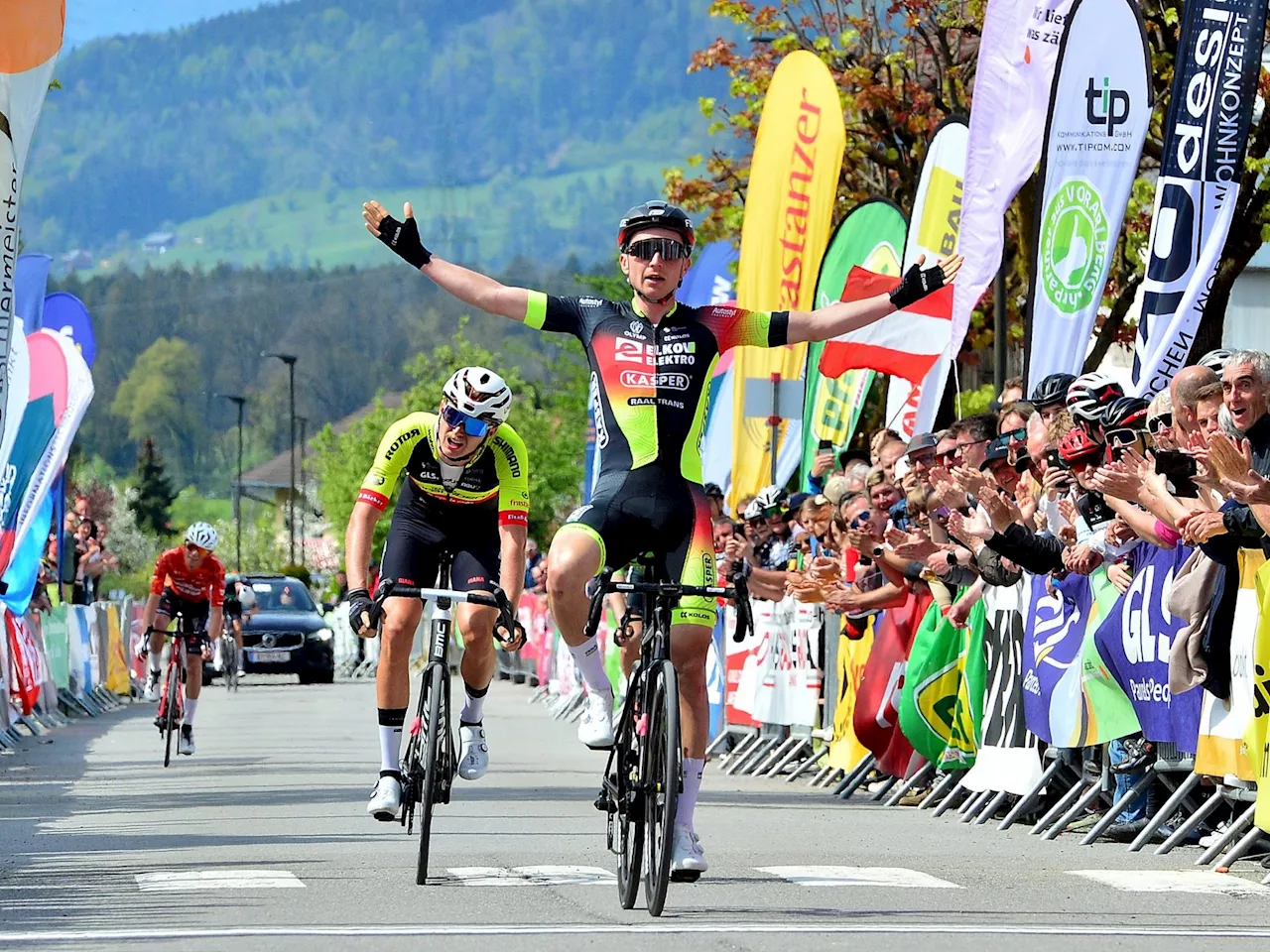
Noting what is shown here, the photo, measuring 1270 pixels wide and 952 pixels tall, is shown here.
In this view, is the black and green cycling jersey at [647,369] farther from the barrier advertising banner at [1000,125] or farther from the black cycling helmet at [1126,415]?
the barrier advertising banner at [1000,125]

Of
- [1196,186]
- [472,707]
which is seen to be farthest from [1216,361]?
[1196,186]

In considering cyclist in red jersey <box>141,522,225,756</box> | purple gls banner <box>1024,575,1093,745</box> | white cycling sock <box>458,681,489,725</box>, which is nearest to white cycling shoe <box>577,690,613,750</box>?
white cycling sock <box>458,681,489,725</box>

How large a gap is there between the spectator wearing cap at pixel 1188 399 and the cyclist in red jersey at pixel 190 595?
1244 cm

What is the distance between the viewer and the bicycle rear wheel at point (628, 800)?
8.48 meters

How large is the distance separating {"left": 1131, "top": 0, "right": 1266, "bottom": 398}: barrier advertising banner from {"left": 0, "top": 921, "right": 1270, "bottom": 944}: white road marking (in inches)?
261

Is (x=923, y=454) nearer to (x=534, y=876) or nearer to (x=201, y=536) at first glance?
(x=534, y=876)

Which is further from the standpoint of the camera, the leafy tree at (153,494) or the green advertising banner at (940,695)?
the leafy tree at (153,494)

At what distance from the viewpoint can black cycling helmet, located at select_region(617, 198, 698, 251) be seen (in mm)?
9383

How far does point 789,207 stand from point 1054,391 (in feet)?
31.9

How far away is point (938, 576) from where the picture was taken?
1380 cm

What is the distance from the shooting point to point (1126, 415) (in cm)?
1209

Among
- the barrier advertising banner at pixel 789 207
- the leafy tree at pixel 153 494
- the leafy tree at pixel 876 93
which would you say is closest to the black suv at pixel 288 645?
the leafy tree at pixel 876 93

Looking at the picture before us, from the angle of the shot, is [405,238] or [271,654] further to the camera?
[271,654]

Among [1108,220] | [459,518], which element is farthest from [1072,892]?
[1108,220]
